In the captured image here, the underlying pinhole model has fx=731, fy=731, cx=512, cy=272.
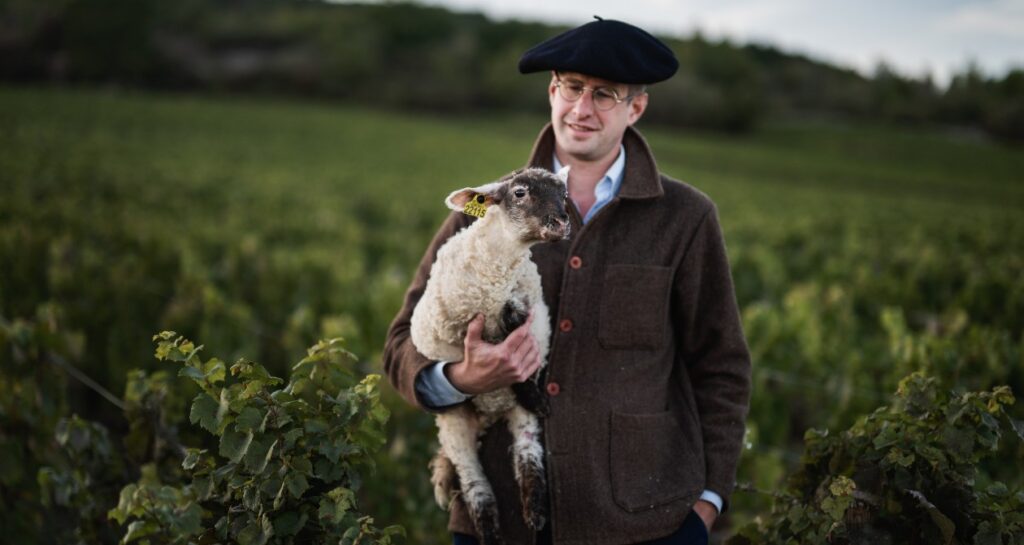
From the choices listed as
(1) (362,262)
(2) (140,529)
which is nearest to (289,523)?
(2) (140,529)

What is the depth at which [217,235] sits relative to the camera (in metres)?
12.0

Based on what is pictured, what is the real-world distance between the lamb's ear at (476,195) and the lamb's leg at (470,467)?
71cm

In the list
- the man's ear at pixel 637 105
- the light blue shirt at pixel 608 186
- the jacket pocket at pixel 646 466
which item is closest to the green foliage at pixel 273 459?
the jacket pocket at pixel 646 466

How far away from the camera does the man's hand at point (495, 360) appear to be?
7.20 feet

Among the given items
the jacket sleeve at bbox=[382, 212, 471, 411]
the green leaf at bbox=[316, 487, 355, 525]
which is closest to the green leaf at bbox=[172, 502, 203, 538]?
the green leaf at bbox=[316, 487, 355, 525]

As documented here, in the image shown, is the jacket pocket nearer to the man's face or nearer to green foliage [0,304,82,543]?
the man's face

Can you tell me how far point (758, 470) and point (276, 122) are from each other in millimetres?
57918

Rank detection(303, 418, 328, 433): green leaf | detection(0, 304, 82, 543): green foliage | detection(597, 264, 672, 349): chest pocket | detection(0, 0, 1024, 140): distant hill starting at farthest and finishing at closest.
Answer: detection(0, 0, 1024, 140): distant hill
detection(0, 304, 82, 543): green foliage
detection(597, 264, 672, 349): chest pocket
detection(303, 418, 328, 433): green leaf

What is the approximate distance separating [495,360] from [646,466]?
74cm

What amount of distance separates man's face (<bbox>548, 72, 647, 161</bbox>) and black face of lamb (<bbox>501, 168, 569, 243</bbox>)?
12.1 inches

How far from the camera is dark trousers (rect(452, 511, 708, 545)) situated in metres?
2.56

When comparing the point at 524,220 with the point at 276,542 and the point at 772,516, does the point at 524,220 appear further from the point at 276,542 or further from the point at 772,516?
the point at 772,516

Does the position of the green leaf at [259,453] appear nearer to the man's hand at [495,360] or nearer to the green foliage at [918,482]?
the man's hand at [495,360]

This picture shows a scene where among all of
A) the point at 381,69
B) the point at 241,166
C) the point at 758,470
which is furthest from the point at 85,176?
the point at 381,69
